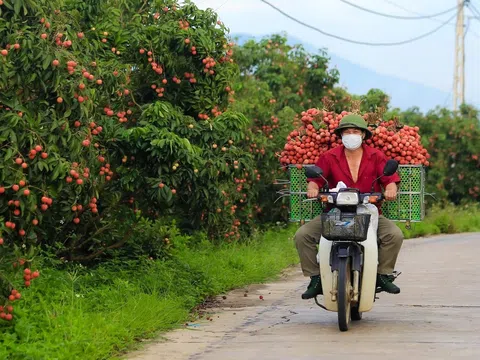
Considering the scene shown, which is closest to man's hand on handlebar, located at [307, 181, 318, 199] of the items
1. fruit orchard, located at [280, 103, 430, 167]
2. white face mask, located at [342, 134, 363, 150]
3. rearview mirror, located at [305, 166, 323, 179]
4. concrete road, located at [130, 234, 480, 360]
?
rearview mirror, located at [305, 166, 323, 179]

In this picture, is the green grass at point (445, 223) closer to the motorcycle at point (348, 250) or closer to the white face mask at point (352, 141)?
the white face mask at point (352, 141)

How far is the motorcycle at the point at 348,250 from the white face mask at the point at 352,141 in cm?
39

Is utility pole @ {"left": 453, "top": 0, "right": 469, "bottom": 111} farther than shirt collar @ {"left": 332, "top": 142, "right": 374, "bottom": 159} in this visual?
Yes

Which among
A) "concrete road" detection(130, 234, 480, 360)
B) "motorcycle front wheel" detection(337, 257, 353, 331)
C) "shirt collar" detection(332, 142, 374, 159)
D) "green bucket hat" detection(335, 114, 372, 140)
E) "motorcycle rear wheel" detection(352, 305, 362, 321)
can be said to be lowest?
"concrete road" detection(130, 234, 480, 360)

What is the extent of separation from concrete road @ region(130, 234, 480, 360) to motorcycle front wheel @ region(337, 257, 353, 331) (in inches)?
4.9

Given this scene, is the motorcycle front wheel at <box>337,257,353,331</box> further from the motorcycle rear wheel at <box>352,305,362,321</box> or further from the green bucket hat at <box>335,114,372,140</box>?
the green bucket hat at <box>335,114,372,140</box>

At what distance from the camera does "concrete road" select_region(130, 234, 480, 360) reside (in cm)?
832

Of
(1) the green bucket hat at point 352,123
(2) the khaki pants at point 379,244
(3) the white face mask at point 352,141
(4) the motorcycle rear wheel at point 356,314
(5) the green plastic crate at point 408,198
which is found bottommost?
(4) the motorcycle rear wheel at point 356,314

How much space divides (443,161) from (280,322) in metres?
21.7

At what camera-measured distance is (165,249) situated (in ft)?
47.0

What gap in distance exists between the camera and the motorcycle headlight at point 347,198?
9.30m

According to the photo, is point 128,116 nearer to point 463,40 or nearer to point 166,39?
point 166,39

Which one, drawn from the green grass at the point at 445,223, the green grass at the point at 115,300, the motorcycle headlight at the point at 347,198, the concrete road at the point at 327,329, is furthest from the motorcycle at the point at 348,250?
the green grass at the point at 445,223

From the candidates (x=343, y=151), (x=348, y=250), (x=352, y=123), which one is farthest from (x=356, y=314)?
(x=352, y=123)
